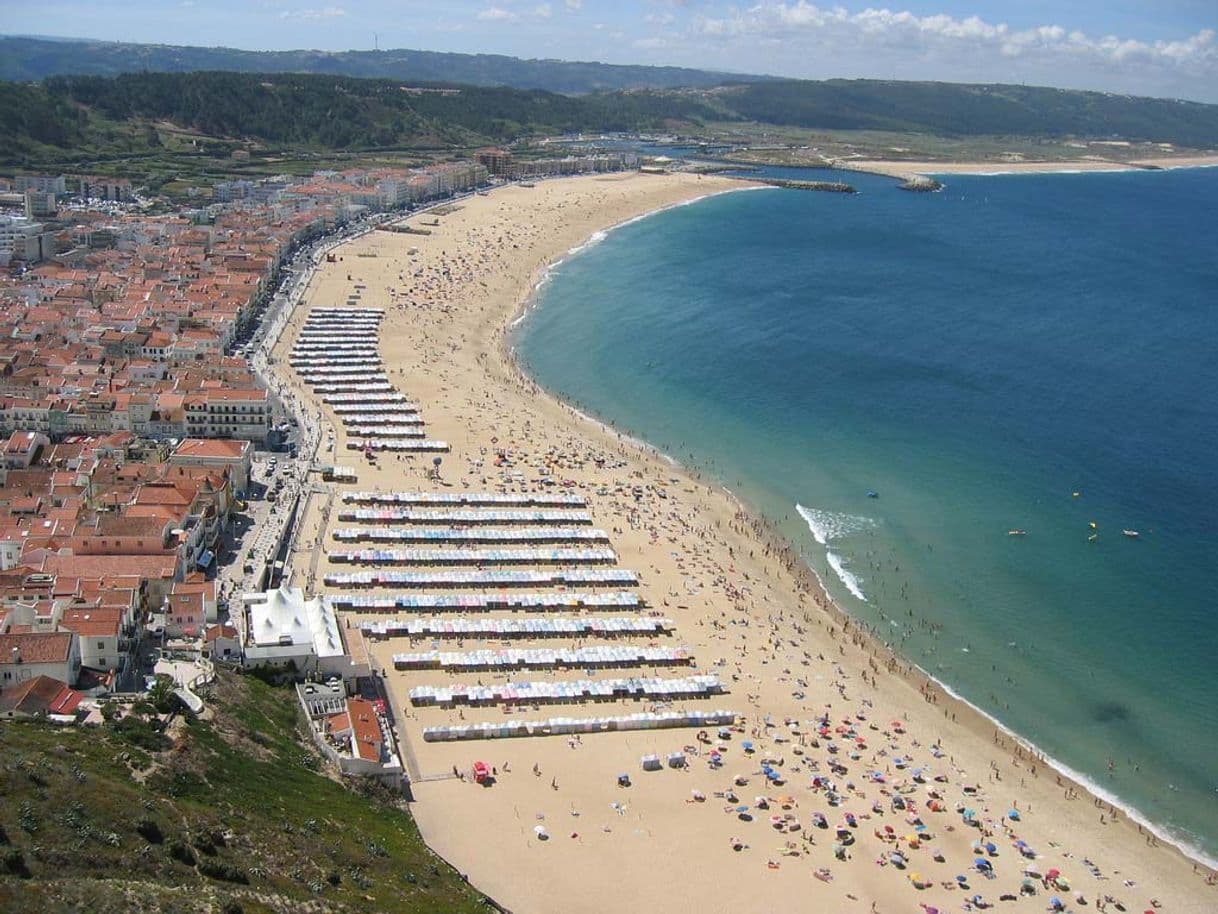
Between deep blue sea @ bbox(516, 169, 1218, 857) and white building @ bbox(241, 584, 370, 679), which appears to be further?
deep blue sea @ bbox(516, 169, 1218, 857)

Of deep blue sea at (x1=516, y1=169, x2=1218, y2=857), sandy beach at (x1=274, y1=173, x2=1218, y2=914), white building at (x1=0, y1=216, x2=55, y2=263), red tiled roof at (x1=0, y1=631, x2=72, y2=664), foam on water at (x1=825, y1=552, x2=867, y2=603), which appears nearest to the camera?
sandy beach at (x1=274, y1=173, x2=1218, y2=914)

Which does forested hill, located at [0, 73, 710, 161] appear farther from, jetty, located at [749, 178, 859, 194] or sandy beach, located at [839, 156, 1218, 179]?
sandy beach, located at [839, 156, 1218, 179]

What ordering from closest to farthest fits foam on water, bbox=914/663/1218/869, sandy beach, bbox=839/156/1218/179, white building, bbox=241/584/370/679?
foam on water, bbox=914/663/1218/869 < white building, bbox=241/584/370/679 < sandy beach, bbox=839/156/1218/179

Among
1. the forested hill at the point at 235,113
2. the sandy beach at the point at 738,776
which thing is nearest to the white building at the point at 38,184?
the forested hill at the point at 235,113

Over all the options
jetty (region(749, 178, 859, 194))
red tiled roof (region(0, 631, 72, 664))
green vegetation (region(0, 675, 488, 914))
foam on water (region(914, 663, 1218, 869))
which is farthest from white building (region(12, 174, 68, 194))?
foam on water (region(914, 663, 1218, 869))

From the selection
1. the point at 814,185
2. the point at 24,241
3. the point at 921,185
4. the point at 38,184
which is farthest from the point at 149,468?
the point at 921,185

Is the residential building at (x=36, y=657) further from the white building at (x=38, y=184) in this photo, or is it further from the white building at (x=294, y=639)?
the white building at (x=38, y=184)
